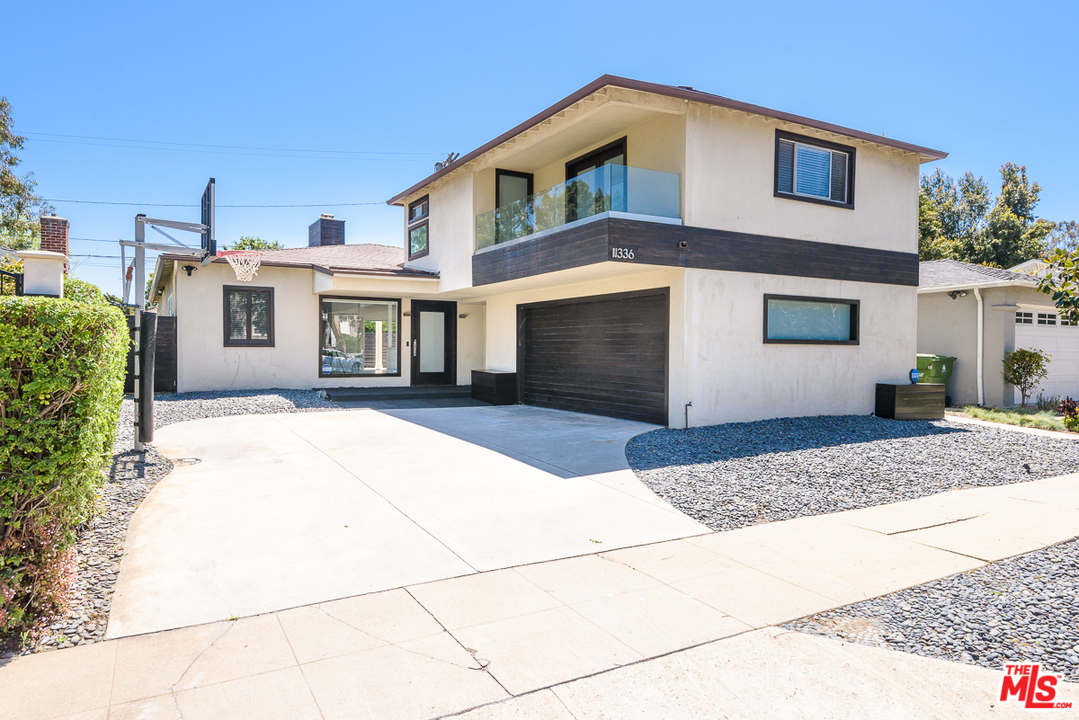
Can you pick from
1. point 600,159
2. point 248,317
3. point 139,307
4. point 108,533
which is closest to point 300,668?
point 108,533

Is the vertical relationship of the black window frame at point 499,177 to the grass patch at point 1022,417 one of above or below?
above

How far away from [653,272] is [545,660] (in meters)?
8.55

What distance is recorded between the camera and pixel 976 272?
15.7m

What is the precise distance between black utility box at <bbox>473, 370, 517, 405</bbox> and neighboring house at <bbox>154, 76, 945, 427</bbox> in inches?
11.8

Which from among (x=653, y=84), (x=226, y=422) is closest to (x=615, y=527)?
(x=653, y=84)

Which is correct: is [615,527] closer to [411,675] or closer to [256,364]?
[411,675]

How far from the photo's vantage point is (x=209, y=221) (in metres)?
10.1

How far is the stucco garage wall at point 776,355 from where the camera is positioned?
10.2m

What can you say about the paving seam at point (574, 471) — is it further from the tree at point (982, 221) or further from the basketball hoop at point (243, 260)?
the tree at point (982, 221)

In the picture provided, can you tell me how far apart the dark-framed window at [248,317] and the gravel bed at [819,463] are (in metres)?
10.8

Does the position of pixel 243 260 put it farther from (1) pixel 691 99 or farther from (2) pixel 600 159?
(1) pixel 691 99

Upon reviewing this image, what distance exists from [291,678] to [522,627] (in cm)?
117

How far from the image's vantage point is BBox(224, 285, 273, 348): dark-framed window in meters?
15.3

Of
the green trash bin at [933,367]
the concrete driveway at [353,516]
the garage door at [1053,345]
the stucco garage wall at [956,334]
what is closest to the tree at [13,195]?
the concrete driveway at [353,516]
